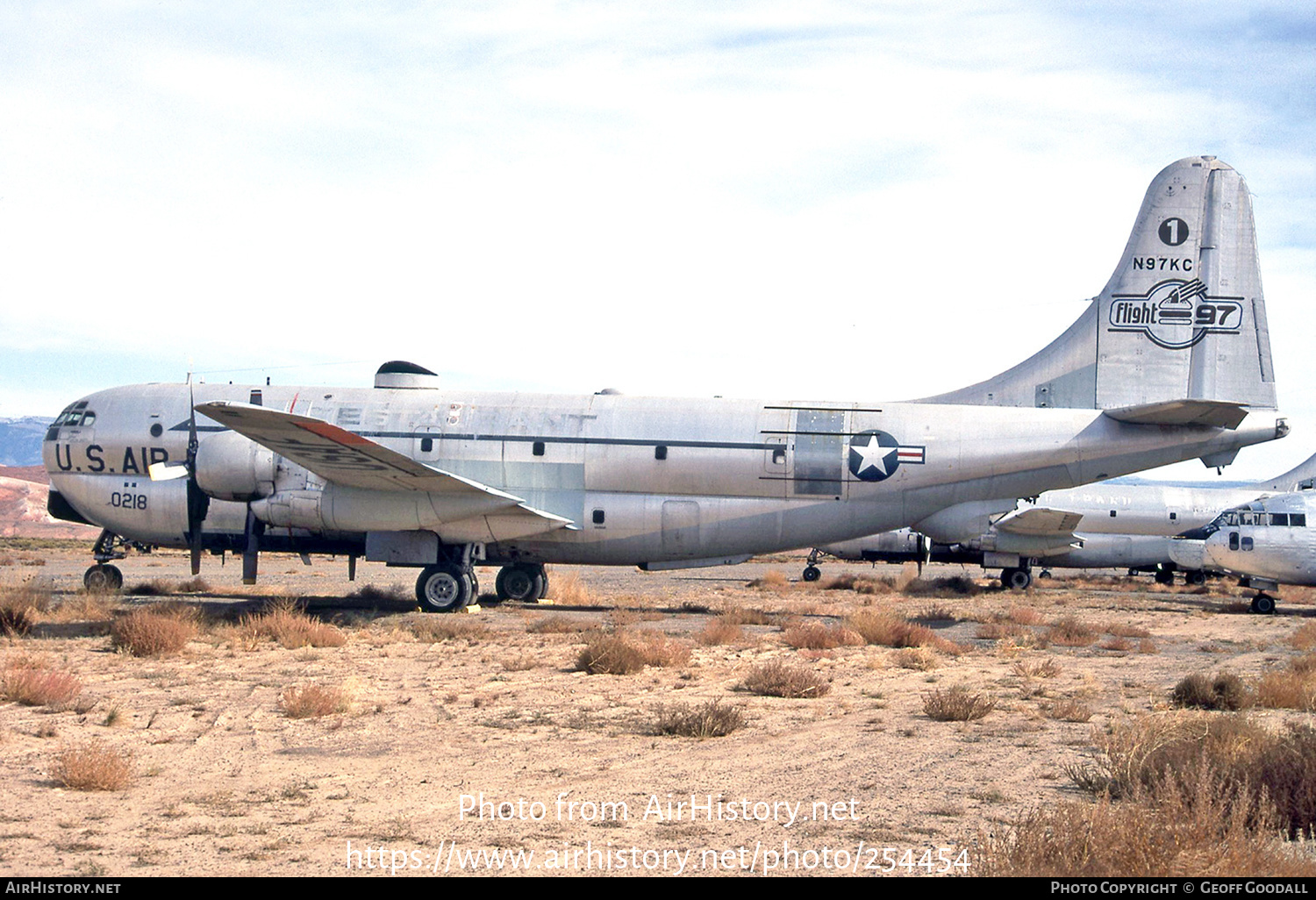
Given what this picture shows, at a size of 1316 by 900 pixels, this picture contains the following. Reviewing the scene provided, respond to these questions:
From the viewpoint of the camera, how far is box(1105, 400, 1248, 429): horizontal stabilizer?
21.3 metres

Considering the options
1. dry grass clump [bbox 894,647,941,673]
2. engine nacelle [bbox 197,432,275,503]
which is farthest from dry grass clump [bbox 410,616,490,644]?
dry grass clump [bbox 894,647,941,673]

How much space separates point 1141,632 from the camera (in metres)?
24.1

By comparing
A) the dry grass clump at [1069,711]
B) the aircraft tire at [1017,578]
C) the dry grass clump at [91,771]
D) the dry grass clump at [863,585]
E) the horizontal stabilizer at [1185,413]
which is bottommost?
the dry grass clump at [863,585]

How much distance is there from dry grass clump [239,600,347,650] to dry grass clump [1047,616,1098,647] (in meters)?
13.7

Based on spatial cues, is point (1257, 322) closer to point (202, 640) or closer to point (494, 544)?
point (494, 544)

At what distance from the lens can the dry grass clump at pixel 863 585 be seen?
39.1 m

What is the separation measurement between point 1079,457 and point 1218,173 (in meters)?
7.29

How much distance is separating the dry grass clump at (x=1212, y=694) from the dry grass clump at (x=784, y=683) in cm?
446

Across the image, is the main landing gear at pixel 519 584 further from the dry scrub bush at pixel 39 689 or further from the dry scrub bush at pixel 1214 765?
the dry scrub bush at pixel 1214 765

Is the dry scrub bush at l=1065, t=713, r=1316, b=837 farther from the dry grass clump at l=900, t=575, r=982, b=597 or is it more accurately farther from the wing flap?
the dry grass clump at l=900, t=575, r=982, b=597

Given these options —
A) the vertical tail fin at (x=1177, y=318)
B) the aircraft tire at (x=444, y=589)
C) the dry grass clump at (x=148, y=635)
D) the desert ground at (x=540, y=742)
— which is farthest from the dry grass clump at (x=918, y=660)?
the dry grass clump at (x=148, y=635)

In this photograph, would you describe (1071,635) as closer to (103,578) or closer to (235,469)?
(235,469)

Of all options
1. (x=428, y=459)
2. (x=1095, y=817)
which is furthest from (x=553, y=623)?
(x=1095, y=817)

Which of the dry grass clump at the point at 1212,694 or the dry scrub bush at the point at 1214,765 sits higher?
the dry scrub bush at the point at 1214,765
